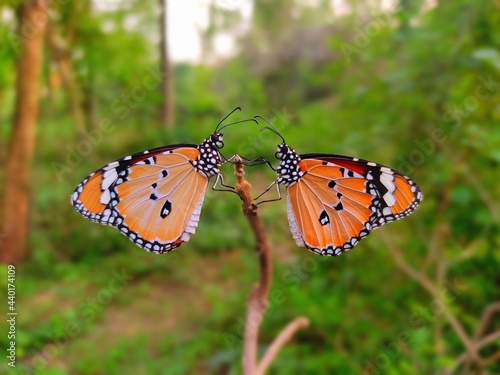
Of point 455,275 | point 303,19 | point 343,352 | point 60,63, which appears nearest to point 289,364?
point 343,352

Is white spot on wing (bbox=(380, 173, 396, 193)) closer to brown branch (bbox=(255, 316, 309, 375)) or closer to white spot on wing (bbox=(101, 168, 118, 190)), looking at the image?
brown branch (bbox=(255, 316, 309, 375))

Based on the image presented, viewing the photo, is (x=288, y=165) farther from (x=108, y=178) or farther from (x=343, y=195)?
(x=108, y=178)

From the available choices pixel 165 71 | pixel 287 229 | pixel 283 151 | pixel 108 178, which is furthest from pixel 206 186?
pixel 165 71

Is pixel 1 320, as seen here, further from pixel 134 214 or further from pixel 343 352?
pixel 134 214

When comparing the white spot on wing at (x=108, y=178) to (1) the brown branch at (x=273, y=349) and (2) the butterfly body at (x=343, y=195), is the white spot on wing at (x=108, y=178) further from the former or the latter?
(1) the brown branch at (x=273, y=349)

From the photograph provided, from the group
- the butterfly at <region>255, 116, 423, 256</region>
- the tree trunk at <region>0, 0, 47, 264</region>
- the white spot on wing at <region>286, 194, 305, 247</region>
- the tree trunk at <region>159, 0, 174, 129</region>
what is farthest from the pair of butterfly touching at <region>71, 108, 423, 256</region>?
the tree trunk at <region>0, 0, 47, 264</region>

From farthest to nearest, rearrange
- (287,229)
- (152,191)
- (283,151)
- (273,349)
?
(287,229) → (273,349) → (152,191) → (283,151)

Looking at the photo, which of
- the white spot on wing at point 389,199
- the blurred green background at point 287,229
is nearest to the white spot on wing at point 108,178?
the blurred green background at point 287,229
